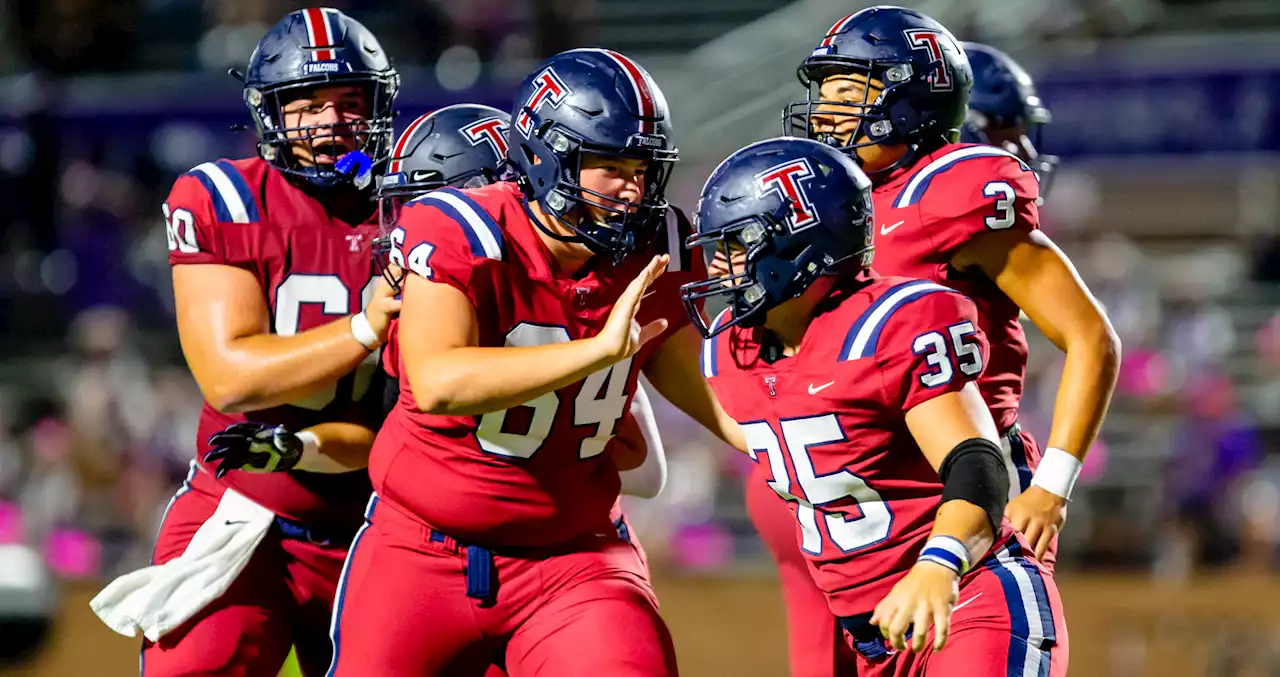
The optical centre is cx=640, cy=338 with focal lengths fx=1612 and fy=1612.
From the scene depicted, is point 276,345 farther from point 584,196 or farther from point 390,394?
point 584,196

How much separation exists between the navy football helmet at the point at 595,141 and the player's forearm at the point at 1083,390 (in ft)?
3.12

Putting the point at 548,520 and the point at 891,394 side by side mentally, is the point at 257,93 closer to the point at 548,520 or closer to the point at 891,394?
the point at 548,520

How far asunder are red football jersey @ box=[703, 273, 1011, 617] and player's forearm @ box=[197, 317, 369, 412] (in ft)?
2.72

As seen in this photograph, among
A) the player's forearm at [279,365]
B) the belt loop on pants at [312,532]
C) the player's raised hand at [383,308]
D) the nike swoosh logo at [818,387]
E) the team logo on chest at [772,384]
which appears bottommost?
the belt loop on pants at [312,532]

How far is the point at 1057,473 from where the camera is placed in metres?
3.36

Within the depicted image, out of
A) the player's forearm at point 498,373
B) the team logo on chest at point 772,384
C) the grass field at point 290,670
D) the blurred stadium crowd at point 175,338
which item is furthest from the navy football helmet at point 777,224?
the blurred stadium crowd at point 175,338

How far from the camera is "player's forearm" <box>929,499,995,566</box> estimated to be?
278 cm

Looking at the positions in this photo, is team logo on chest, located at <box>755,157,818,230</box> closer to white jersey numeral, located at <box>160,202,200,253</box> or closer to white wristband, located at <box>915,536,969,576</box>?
white wristband, located at <box>915,536,969,576</box>

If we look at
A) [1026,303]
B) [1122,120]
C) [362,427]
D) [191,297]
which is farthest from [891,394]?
[1122,120]

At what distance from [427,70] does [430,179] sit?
648cm

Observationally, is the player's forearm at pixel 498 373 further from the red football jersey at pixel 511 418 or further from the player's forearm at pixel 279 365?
the player's forearm at pixel 279 365

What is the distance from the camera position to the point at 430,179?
373 cm

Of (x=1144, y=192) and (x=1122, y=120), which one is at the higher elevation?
(x=1122, y=120)

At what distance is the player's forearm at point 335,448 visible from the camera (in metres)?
3.58
